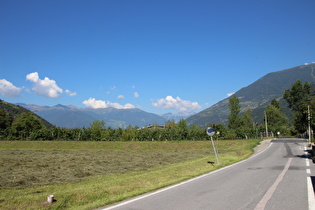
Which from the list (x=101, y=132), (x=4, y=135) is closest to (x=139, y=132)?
(x=101, y=132)

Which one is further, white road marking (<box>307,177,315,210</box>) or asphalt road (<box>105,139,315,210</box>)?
asphalt road (<box>105,139,315,210</box>)

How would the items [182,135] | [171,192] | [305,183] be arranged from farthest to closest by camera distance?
[182,135]
[305,183]
[171,192]

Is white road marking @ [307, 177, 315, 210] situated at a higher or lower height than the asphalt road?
higher

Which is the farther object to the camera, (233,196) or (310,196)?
(233,196)

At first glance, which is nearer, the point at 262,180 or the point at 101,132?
the point at 262,180

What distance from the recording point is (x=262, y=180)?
437 inches

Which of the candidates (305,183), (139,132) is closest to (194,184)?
(305,183)

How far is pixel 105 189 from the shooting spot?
10203 mm

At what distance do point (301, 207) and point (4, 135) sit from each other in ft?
271

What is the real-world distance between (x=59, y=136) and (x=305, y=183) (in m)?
73.2

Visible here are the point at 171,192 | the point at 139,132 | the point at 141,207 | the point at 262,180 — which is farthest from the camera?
the point at 139,132

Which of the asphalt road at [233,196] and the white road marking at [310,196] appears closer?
the white road marking at [310,196]

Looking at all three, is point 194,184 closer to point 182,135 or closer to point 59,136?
point 182,135

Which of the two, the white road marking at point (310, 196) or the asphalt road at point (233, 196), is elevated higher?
the white road marking at point (310, 196)
